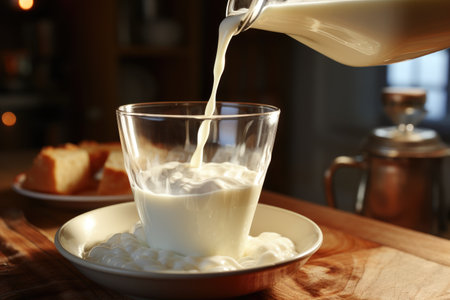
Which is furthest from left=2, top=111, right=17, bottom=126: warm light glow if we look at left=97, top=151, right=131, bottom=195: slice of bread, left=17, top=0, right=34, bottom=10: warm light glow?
left=97, top=151, right=131, bottom=195: slice of bread

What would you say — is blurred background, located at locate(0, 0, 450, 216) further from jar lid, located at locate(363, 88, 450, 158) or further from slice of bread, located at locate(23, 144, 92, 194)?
slice of bread, located at locate(23, 144, 92, 194)

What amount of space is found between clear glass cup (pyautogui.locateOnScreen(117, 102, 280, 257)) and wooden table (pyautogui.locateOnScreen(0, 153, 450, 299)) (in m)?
0.07

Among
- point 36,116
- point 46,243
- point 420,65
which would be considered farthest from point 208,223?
point 36,116

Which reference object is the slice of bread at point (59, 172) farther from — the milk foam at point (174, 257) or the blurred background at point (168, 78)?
the blurred background at point (168, 78)

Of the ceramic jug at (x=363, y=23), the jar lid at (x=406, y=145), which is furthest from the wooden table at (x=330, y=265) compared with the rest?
the jar lid at (x=406, y=145)

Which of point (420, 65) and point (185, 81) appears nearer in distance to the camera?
point (420, 65)

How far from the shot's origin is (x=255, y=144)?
1.74 ft

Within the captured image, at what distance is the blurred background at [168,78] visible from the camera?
90.2 inches

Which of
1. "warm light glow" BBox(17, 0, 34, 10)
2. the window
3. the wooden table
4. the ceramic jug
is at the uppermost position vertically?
"warm light glow" BBox(17, 0, 34, 10)

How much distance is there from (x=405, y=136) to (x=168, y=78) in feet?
5.24

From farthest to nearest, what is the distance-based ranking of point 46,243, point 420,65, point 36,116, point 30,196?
point 36,116
point 420,65
point 30,196
point 46,243

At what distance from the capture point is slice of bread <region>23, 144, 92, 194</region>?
2.78 ft

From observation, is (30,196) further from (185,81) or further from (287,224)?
(185,81)

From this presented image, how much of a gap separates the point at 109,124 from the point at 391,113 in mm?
1414
